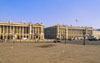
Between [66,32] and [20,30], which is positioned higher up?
[20,30]

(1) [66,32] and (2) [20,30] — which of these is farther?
(1) [66,32]

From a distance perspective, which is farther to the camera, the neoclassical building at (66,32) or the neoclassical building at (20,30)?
the neoclassical building at (66,32)

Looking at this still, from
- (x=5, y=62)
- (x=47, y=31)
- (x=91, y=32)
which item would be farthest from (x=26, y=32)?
(x=5, y=62)

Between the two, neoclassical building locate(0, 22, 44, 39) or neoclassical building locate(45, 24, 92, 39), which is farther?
neoclassical building locate(45, 24, 92, 39)

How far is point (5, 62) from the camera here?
35.6 ft

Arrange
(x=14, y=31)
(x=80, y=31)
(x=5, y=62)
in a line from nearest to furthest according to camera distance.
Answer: (x=5, y=62)
(x=14, y=31)
(x=80, y=31)

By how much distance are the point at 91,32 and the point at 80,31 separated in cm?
1353

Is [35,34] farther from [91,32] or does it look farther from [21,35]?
[91,32]

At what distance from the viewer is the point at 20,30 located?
128625 millimetres

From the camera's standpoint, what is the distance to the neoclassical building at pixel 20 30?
121 meters

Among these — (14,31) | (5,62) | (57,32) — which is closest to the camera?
(5,62)

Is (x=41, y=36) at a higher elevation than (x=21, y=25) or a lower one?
lower

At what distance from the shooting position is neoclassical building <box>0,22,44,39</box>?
121 m

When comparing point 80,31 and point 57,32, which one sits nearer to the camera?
point 57,32
